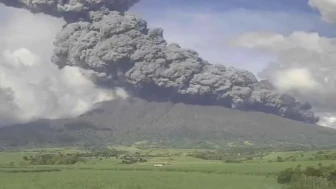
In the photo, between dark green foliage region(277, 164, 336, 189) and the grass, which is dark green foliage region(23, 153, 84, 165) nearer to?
the grass

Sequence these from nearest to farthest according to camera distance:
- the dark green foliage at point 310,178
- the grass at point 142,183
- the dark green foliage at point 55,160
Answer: the dark green foliage at point 310,178, the grass at point 142,183, the dark green foliage at point 55,160

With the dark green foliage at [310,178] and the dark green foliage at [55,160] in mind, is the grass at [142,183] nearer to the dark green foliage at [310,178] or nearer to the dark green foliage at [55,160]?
the dark green foliage at [310,178]

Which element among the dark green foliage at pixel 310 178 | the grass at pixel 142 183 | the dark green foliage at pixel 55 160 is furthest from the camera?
the dark green foliage at pixel 55 160

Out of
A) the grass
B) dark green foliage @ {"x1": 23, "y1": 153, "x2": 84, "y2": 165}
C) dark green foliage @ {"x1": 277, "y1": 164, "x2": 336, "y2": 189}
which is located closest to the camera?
dark green foliage @ {"x1": 277, "y1": 164, "x2": 336, "y2": 189}

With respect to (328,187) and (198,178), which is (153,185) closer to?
(198,178)

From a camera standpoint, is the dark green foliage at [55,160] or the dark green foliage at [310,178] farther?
the dark green foliage at [55,160]

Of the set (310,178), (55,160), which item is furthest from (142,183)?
(55,160)

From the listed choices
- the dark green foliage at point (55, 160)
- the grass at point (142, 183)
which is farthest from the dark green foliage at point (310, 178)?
the dark green foliage at point (55, 160)

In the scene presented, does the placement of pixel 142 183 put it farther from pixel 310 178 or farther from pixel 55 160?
pixel 55 160

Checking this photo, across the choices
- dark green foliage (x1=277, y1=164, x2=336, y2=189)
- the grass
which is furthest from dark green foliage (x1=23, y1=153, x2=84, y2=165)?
dark green foliage (x1=277, y1=164, x2=336, y2=189)

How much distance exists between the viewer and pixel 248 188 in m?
56.8

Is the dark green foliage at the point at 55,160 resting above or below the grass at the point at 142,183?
above

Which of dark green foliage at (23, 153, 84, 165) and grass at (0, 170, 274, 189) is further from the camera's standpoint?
dark green foliage at (23, 153, 84, 165)

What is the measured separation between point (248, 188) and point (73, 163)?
198 ft
